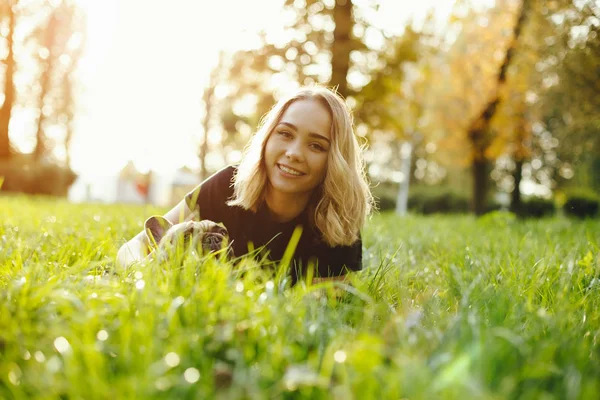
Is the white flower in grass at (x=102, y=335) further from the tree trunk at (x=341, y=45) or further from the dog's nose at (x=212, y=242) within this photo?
the tree trunk at (x=341, y=45)

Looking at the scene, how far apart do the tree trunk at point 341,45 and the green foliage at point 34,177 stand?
34.2 feet

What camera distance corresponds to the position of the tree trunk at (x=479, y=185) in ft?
49.3

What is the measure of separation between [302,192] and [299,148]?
411 millimetres

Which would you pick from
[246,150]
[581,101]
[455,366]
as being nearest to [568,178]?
[581,101]

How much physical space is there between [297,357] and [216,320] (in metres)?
0.29

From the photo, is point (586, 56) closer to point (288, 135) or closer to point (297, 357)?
point (288, 135)

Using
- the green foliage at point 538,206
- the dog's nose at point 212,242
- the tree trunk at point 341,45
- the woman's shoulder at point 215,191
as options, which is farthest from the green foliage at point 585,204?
the dog's nose at point 212,242

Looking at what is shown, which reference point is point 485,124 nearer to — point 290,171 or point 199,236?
point 290,171

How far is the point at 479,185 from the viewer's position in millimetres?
15367

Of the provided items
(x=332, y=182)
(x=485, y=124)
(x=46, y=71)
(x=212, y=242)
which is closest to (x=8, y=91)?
(x=46, y=71)

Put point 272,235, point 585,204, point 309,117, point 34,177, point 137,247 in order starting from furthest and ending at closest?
point 585,204, point 34,177, point 272,235, point 309,117, point 137,247

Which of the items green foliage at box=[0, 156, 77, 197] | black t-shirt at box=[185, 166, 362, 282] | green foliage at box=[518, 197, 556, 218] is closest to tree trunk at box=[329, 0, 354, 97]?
black t-shirt at box=[185, 166, 362, 282]

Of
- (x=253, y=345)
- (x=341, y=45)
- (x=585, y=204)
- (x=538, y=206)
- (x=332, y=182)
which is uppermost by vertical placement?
(x=341, y=45)

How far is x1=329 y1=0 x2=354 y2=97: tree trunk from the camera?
10055 mm
